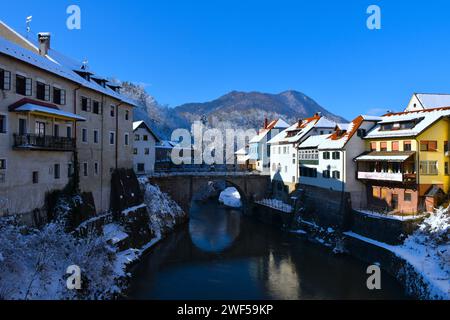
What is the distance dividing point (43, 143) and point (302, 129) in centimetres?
4048

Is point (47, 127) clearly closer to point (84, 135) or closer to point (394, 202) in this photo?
point (84, 135)

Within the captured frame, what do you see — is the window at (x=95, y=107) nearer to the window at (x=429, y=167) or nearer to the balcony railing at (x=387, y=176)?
the balcony railing at (x=387, y=176)

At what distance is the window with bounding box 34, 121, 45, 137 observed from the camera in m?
25.8

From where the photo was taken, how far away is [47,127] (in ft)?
88.4

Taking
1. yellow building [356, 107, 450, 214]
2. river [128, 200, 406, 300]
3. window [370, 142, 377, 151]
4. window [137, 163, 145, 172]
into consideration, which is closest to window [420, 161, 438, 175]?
yellow building [356, 107, 450, 214]

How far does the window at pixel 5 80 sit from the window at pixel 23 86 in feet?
2.83

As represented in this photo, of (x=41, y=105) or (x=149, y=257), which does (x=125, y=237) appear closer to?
(x=149, y=257)

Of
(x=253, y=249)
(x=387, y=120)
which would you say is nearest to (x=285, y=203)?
(x=253, y=249)

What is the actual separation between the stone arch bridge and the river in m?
7.61

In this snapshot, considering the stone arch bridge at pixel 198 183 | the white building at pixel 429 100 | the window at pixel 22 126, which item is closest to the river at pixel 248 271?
the stone arch bridge at pixel 198 183

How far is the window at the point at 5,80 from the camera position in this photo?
2253 centimetres
